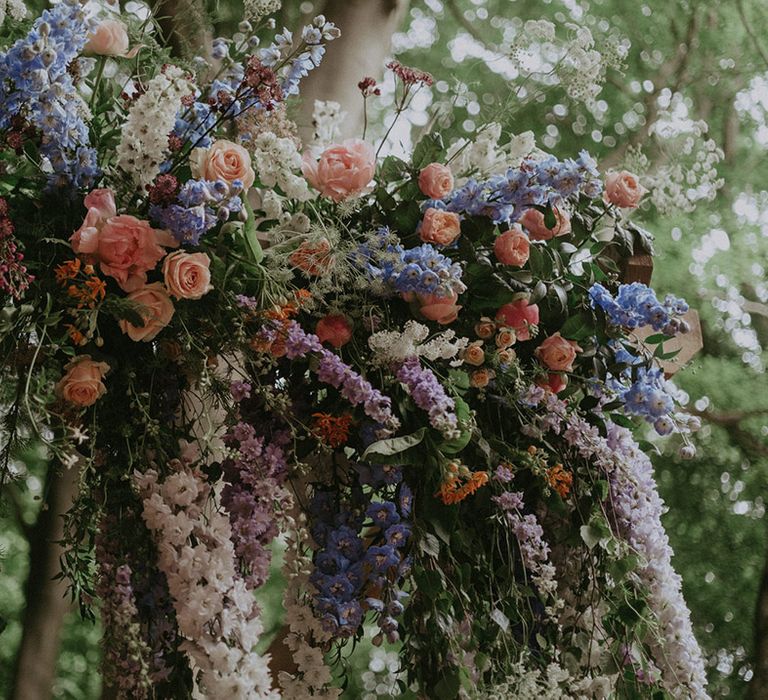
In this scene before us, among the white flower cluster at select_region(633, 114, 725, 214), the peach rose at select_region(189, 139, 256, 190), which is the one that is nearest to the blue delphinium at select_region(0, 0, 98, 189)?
the peach rose at select_region(189, 139, 256, 190)

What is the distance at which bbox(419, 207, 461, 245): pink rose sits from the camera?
3.81ft

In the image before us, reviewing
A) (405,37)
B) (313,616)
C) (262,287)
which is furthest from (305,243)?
(405,37)

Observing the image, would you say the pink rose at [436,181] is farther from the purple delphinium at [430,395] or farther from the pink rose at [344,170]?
the purple delphinium at [430,395]

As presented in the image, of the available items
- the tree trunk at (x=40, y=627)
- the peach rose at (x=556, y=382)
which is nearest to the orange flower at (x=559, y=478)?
the peach rose at (x=556, y=382)

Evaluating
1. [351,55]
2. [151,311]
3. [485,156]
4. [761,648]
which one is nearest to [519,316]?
[485,156]

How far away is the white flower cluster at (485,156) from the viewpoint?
1.26 m

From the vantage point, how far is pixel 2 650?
175 inches

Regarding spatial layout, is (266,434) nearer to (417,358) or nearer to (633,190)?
(417,358)

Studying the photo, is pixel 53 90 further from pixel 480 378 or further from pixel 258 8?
pixel 480 378

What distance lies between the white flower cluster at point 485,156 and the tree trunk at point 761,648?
3.44 meters

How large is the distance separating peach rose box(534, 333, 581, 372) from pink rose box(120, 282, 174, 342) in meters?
0.50

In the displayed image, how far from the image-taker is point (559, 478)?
1.16m

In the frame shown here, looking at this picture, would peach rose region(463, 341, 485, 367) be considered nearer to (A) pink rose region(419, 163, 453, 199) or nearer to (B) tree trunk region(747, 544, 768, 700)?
(A) pink rose region(419, 163, 453, 199)

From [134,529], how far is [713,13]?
4.45 m
